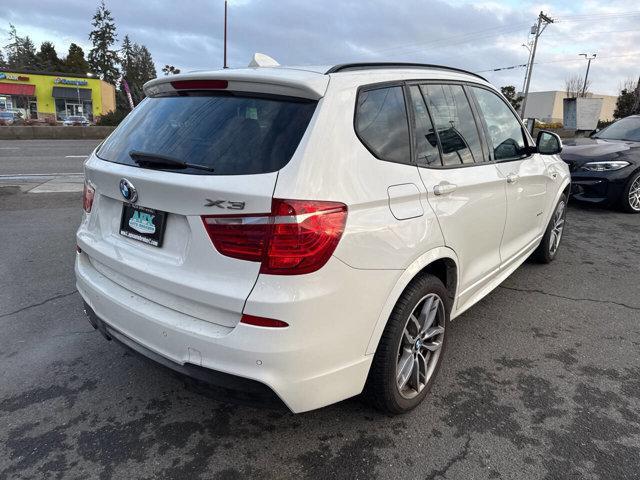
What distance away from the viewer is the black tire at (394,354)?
2332mm

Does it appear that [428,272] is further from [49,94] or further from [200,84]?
[49,94]

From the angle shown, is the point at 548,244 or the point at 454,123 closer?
the point at 454,123

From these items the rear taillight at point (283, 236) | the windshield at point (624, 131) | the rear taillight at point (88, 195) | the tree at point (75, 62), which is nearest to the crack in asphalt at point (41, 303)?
the rear taillight at point (88, 195)

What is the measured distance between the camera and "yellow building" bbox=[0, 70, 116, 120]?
182 feet

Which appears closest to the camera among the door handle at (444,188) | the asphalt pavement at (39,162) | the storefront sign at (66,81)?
the door handle at (444,188)

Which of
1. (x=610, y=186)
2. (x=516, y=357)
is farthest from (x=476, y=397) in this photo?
(x=610, y=186)

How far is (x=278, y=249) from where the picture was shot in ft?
6.29

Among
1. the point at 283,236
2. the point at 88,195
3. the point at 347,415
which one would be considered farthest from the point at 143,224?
the point at 347,415

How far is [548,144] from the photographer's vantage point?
416 centimetres

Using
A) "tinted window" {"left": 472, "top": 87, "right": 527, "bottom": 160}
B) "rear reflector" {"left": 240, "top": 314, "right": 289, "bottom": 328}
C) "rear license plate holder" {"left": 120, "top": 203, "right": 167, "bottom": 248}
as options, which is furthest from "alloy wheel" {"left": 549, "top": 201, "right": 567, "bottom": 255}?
"rear license plate holder" {"left": 120, "top": 203, "right": 167, "bottom": 248}

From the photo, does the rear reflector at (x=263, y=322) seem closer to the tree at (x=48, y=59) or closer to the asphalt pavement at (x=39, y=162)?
the asphalt pavement at (x=39, y=162)

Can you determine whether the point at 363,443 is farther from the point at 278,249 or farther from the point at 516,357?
the point at 516,357

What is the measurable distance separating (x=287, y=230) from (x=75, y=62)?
325 feet

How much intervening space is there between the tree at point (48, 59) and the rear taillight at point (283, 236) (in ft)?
332
